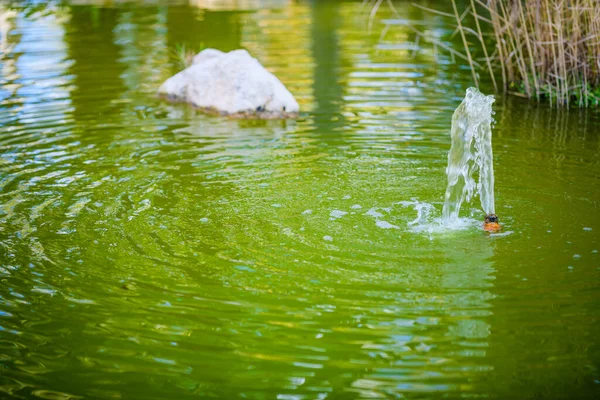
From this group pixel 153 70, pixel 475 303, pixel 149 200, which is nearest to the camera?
pixel 475 303

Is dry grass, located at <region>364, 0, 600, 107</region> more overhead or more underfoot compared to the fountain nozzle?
more overhead

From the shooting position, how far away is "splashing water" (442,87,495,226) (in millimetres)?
5879

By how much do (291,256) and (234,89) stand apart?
4.51m

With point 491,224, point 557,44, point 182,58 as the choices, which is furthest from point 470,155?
point 182,58

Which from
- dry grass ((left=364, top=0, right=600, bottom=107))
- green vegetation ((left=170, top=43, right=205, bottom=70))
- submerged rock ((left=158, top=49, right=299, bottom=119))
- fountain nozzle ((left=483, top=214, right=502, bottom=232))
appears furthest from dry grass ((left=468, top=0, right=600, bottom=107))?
green vegetation ((left=170, top=43, right=205, bottom=70))

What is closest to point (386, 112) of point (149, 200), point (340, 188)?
point (340, 188)

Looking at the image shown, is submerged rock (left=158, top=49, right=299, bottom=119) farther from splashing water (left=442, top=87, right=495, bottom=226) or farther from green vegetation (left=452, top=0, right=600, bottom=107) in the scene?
splashing water (left=442, top=87, right=495, bottom=226)

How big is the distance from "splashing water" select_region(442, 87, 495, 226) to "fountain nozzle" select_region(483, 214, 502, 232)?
365 millimetres

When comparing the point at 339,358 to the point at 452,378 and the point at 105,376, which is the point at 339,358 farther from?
the point at 105,376

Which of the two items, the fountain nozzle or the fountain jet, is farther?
the fountain jet

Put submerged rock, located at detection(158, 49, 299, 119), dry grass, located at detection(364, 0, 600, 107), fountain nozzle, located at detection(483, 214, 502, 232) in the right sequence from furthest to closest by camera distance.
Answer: submerged rock, located at detection(158, 49, 299, 119), dry grass, located at detection(364, 0, 600, 107), fountain nozzle, located at detection(483, 214, 502, 232)

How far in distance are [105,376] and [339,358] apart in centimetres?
118

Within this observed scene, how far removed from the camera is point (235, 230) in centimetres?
550

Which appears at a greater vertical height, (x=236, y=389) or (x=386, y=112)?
(x=386, y=112)
